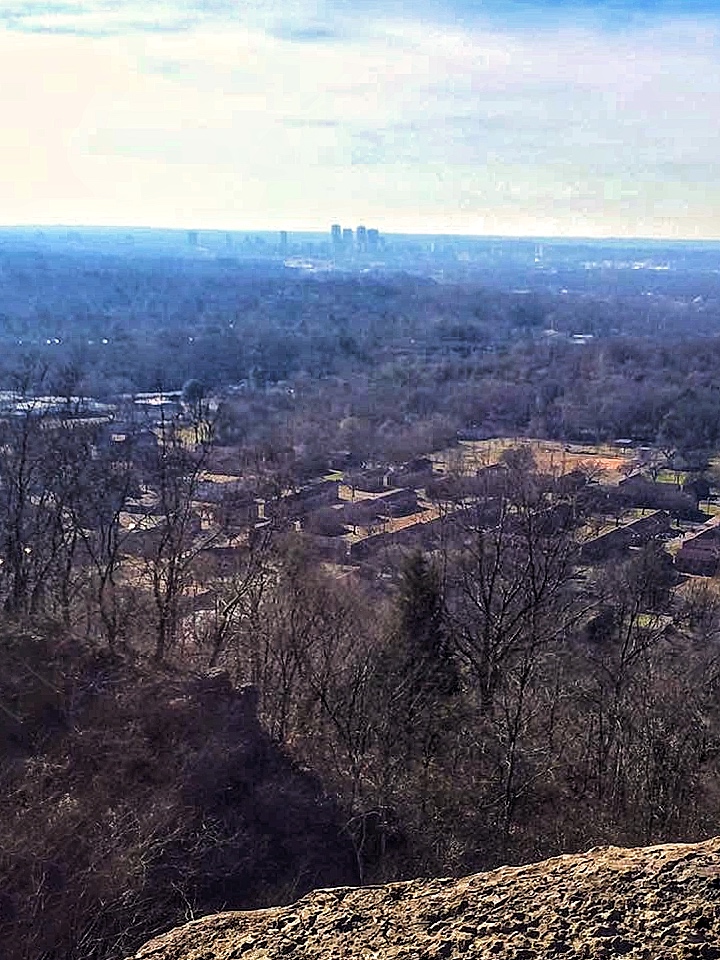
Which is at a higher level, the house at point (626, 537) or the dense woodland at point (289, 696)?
the dense woodland at point (289, 696)

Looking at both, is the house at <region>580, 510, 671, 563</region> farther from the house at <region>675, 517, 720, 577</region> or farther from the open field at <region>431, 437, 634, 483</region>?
the open field at <region>431, 437, 634, 483</region>

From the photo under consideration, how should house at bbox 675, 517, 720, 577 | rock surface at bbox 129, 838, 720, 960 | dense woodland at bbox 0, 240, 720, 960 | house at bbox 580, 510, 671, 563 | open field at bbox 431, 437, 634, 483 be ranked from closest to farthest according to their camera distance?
rock surface at bbox 129, 838, 720, 960 < dense woodland at bbox 0, 240, 720, 960 < house at bbox 580, 510, 671, 563 < house at bbox 675, 517, 720, 577 < open field at bbox 431, 437, 634, 483

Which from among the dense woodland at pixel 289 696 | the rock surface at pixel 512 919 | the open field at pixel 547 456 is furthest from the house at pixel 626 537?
the rock surface at pixel 512 919

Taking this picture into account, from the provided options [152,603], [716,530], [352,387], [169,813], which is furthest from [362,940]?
[352,387]

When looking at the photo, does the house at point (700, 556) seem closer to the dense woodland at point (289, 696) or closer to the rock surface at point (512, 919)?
the dense woodland at point (289, 696)

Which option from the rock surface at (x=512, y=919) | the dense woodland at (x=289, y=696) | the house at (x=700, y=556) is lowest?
the house at (x=700, y=556)

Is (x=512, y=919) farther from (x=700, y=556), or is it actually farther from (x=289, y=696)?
(x=700, y=556)

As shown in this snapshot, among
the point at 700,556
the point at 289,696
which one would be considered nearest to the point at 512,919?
the point at 289,696

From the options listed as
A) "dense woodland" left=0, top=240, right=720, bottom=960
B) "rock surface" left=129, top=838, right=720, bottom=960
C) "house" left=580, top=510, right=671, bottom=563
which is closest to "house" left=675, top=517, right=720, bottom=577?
"dense woodland" left=0, top=240, right=720, bottom=960

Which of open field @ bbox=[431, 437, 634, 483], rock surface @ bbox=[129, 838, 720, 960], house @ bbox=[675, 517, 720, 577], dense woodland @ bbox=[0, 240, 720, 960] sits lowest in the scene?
house @ bbox=[675, 517, 720, 577]
